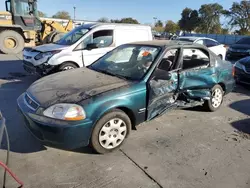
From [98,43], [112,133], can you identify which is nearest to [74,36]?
[98,43]

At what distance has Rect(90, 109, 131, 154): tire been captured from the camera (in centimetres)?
301

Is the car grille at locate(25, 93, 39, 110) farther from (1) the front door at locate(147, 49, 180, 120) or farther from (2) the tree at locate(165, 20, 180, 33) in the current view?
(2) the tree at locate(165, 20, 180, 33)

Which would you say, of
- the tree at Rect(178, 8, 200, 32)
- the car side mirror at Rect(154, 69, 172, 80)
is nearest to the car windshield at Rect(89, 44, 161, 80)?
the car side mirror at Rect(154, 69, 172, 80)

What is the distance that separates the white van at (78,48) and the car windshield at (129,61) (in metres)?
2.14

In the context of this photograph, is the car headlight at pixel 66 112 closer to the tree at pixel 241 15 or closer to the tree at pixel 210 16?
the tree at pixel 241 15

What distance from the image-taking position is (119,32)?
715 centimetres

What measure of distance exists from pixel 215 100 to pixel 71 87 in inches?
127

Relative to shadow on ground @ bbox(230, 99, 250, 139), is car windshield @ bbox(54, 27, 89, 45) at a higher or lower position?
higher

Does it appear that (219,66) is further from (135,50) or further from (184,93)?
(135,50)

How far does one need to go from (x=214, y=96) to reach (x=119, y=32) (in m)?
3.71

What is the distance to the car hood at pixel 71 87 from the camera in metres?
2.96

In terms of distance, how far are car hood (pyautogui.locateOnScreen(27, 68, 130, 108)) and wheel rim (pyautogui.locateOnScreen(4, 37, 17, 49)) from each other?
1040 centimetres

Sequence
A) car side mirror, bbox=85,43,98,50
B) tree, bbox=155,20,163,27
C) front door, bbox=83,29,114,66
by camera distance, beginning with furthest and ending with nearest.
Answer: tree, bbox=155,20,163,27, front door, bbox=83,29,114,66, car side mirror, bbox=85,43,98,50

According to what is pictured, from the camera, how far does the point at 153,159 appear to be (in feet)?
10.2
